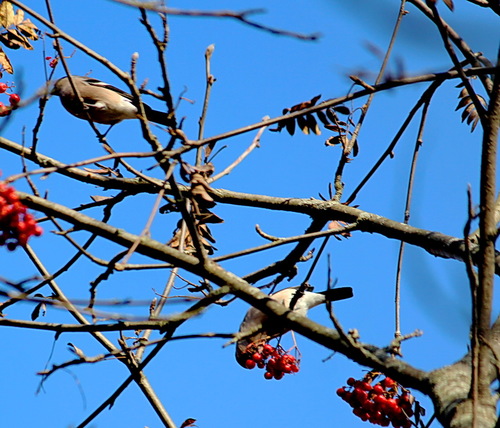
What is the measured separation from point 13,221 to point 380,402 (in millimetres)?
1981

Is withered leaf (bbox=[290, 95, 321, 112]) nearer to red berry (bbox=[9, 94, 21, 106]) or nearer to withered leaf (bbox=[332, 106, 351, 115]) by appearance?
withered leaf (bbox=[332, 106, 351, 115])

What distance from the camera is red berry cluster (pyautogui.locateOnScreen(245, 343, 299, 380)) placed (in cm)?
414

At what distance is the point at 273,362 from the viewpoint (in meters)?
4.14

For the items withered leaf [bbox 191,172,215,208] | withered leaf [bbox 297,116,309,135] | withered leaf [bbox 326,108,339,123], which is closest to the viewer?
withered leaf [bbox 191,172,215,208]

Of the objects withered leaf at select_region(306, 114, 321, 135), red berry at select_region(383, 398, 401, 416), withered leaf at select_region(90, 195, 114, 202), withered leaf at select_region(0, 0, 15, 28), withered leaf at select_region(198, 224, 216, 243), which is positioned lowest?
red berry at select_region(383, 398, 401, 416)

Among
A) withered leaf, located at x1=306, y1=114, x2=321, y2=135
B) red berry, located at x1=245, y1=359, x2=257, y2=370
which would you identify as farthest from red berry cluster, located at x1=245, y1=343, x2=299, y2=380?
withered leaf, located at x1=306, y1=114, x2=321, y2=135

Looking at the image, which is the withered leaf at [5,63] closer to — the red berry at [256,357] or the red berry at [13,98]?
the red berry at [13,98]

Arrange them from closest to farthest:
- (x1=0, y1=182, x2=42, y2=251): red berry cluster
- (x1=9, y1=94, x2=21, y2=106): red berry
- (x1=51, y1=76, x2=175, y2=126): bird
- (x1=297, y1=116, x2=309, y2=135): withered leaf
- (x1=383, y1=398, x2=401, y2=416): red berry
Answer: (x1=0, y1=182, x2=42, y2=251): red berry cluster → (x1=297, y1=116, x2=309, y2=135): withered leaf → (x1=383, y1=398, x2=401, y2=416): red berry → (x1=9, y1=94, x2=21, y2=106): red berry → (x1=51, y1=76, x2=175, y2=126): bird

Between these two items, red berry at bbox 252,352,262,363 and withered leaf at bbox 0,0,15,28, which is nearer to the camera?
withered leaf at bbox 0,0,15,28

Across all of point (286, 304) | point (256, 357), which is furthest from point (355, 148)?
point (286, 304)

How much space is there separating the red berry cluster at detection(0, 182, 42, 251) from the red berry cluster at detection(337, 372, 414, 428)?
1.92 meters

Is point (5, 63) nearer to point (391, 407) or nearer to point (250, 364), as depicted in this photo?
point (250, 364)

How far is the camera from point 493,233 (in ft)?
6.91

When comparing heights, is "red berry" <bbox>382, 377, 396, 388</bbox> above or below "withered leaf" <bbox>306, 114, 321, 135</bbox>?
below
